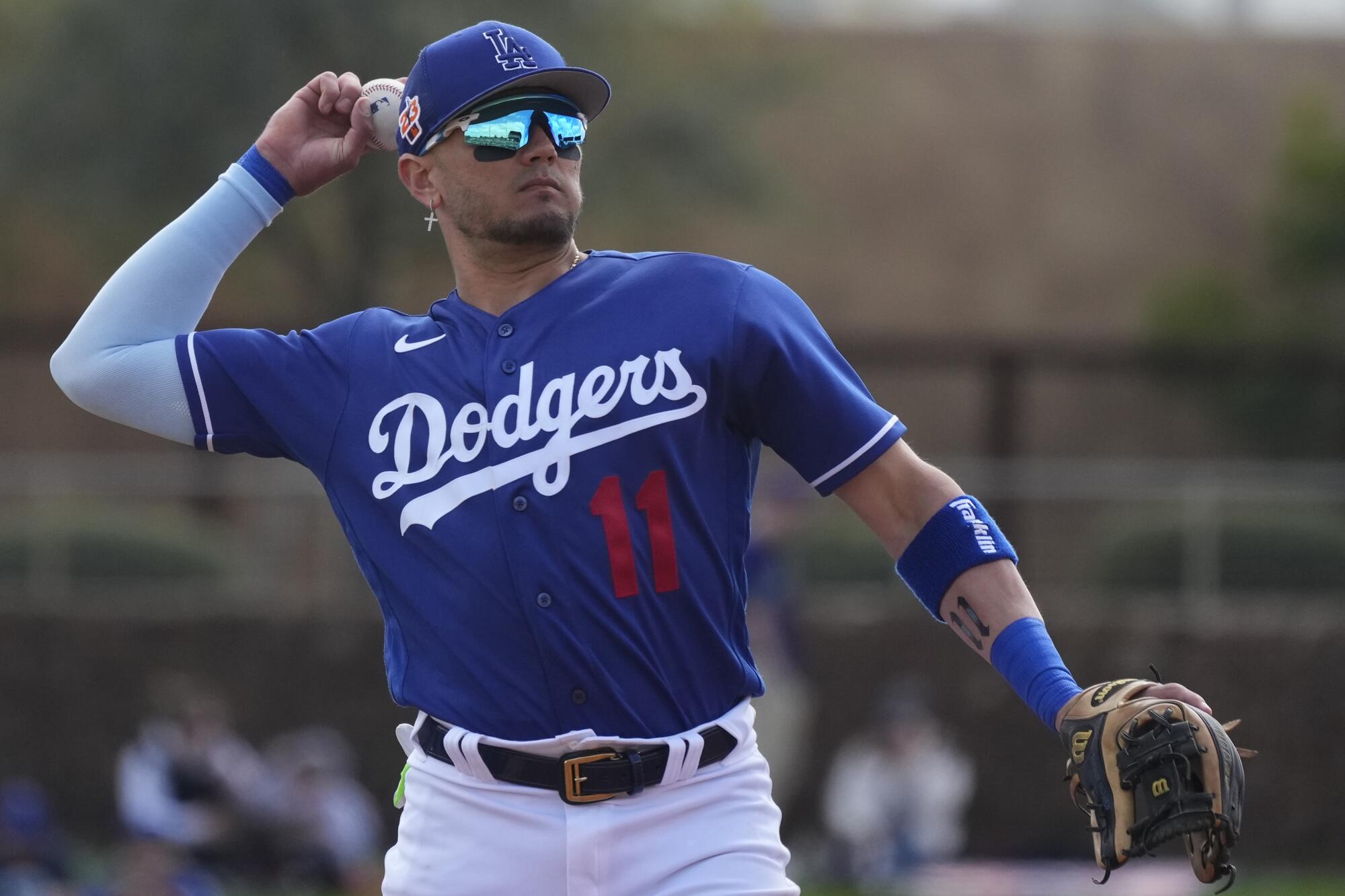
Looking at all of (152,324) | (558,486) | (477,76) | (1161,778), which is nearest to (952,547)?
(1161,778)

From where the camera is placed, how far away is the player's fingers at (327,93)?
3.87 metres

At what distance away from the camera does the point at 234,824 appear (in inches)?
437

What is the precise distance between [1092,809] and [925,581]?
52 cm

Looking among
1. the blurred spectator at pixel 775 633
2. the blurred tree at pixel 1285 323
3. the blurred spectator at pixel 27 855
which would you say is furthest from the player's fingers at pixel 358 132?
the blurred tree at pixel 1285 323

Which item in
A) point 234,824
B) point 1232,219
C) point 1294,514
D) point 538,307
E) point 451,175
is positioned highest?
point 1232,219

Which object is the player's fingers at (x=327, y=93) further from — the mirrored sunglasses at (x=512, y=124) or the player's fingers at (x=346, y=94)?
the mirrored sunglasses at (x=512, y=124)

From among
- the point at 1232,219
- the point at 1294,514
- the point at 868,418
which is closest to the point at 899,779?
the point at 1294,514

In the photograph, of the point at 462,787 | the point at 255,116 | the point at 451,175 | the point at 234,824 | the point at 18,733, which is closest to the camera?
the point at 462,787

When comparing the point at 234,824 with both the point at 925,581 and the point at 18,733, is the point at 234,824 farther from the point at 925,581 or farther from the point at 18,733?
the point at 925,581

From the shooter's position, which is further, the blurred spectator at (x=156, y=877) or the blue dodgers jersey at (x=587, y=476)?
the blurred spectator at (x=156, y=877)

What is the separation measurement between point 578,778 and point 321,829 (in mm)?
8418

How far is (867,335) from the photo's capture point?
67.9 feet

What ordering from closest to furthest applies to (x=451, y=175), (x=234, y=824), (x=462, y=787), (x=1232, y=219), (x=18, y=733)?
(x=462, y=787) < (x=451, y=175) < (x=234, y=824) < (x=18, y=733) < (x=1232, y=219)

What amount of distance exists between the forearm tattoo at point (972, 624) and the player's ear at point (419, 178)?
1.29 meters
